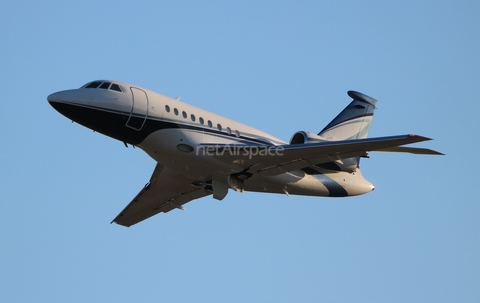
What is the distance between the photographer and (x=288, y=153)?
25062 mm

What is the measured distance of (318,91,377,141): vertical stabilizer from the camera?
30422 millimetres

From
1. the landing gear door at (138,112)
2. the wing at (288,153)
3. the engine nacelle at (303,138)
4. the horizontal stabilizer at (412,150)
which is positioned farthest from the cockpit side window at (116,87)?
the horizontal stabilizer at (412,150)

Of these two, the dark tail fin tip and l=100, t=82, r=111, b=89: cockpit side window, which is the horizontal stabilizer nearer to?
the dark tail fin tip

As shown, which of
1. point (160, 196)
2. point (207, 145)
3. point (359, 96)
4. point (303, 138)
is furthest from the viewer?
point (359, 96)

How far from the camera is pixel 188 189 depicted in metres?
28.5

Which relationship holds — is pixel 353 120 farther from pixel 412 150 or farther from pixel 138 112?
pixel 138 112

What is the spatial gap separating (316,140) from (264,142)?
1737 mm

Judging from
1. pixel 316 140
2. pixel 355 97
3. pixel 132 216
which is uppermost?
pixel 355 97

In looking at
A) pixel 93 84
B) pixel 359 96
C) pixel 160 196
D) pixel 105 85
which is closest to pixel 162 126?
pixel 105 85

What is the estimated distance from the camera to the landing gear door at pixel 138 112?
24.7 m

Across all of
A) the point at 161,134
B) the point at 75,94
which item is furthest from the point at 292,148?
the point at 75,94

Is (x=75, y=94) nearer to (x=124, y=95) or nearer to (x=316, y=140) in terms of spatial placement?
(x=124, y=95)

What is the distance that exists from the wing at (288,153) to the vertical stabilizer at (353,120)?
4.77 meters

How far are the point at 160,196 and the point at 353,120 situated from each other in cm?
790
